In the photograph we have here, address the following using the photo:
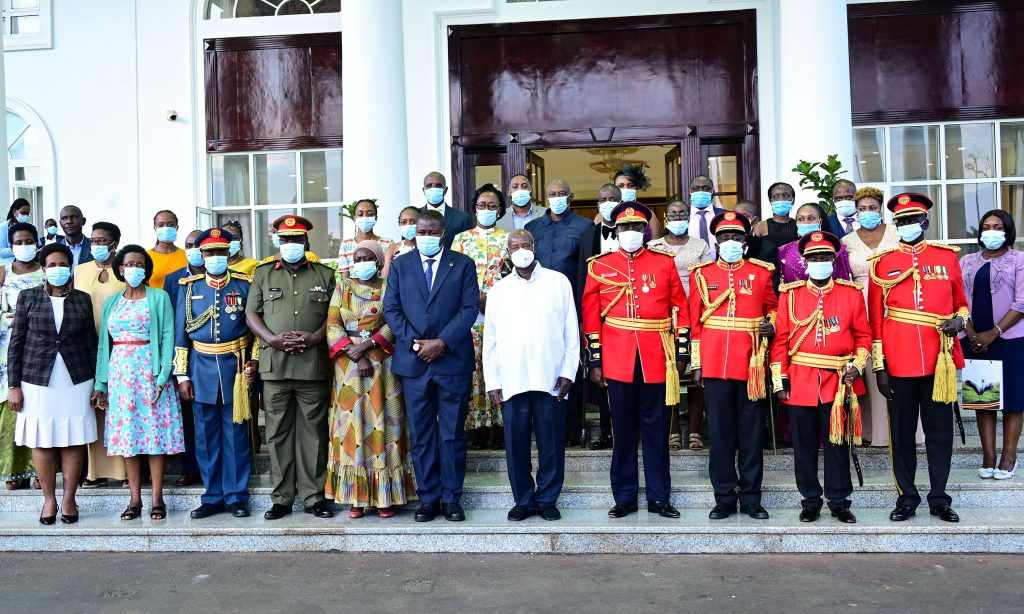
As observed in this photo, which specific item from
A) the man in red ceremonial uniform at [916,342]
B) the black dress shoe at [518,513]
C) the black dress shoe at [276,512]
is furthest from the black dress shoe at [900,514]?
the black dress shoe at [276,512]

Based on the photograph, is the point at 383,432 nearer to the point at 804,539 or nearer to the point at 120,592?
the point at 120,592

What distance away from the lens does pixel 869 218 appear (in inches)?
273

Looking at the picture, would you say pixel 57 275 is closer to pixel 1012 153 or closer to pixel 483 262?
pixel 483 262

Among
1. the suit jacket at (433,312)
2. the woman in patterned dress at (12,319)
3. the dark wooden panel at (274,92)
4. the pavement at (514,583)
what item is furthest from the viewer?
the dark wooden panel at (274,92)

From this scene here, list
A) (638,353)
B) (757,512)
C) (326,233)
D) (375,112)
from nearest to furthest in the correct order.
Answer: (757,512)
(638,353)
(375,112)
(326,233)

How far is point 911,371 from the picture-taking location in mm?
6145

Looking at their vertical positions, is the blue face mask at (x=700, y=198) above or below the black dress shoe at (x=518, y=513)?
above

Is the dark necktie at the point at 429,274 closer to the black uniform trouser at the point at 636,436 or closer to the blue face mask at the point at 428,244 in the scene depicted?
the blue face mask at the point at 428,244

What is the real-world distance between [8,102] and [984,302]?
10.8 meters

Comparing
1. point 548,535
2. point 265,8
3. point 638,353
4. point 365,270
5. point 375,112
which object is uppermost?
point 265,8

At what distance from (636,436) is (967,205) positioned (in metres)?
6.09

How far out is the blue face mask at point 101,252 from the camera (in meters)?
7.40

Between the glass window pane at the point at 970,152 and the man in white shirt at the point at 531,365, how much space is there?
614 cm

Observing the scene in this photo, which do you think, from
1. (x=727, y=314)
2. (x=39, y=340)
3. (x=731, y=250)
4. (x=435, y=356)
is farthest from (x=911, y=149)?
(x=39, y=340)
